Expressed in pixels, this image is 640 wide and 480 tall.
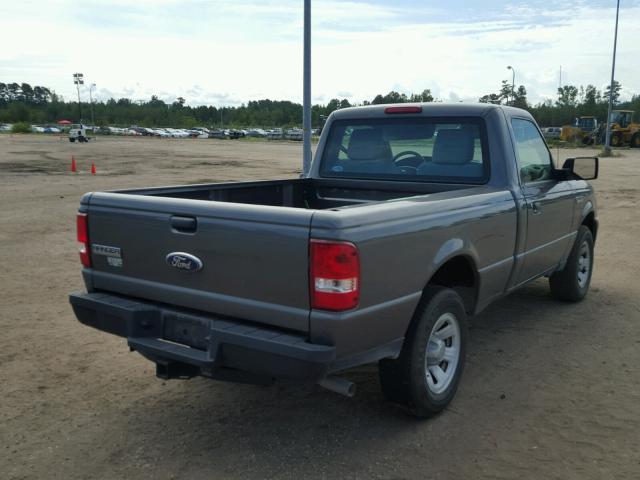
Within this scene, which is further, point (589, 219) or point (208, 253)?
point (589, 219)

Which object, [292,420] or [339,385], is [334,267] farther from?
[292,420]

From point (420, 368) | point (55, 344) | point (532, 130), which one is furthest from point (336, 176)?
point (55, 344)

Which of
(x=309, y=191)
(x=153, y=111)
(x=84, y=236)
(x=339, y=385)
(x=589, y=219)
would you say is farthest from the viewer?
(x=153, y=111)

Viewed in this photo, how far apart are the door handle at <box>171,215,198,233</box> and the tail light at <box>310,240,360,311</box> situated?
751mm

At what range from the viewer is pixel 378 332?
3281 mm

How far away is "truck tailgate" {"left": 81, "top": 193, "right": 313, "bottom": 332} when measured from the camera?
122 inches

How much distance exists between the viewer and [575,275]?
6332 millimetres

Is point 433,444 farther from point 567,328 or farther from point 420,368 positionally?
point 567,328

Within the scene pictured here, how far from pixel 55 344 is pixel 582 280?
5.22 meters

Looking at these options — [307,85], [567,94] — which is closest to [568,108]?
[567,94]

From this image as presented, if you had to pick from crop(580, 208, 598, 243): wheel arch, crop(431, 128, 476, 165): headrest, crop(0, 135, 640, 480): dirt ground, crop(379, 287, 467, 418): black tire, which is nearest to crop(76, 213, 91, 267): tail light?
crop(0, 135, 640, 480): dirt ground

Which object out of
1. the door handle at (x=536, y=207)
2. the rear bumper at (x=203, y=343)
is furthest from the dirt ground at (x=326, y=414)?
the door handle at (x=536, y=207)

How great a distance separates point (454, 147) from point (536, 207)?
0.81 meters

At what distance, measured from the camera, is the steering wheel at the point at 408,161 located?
17.0ft
